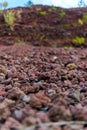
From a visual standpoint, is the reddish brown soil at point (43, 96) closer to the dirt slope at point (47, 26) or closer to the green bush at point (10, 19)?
the dirt slope at point (47, 26)

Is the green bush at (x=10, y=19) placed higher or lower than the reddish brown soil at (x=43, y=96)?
lower

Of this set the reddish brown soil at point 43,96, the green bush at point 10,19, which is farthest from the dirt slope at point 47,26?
the reddish brown soil at point 43,96

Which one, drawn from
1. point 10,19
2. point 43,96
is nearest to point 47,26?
point 10,19

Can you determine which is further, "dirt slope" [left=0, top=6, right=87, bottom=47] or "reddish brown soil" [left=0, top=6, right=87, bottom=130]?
"dirt slope" [left=0, top=6, right=87, bottom=47]

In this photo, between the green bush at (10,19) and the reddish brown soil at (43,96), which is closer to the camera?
the reddish brown soil at (43,96)

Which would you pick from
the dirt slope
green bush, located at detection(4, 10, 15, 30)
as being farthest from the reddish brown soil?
green bush, located at detection(4, 10, 15, 30)

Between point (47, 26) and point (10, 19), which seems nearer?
point (10, 19)

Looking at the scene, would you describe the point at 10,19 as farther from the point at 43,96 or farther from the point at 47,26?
the point at 43,96

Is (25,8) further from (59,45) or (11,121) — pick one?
(11,121)

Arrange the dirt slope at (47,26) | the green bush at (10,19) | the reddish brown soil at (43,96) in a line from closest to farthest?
1. the reddish brown soil at (43,96)
2. the dirt slope at (47,26)
3. the green bush at (10,19)

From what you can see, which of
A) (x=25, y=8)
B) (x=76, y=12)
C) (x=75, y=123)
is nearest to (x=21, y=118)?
(x=75, y=123)

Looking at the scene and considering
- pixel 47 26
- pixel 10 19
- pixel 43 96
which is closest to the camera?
pixel 43 96

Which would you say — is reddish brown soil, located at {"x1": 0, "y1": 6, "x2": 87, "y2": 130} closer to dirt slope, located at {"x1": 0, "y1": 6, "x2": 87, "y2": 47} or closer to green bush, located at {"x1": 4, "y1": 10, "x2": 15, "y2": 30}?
dirt slope, located at {"x1": 0, "y1": 6, "x2": 87, "y2": 47}
